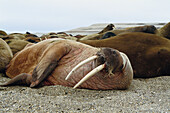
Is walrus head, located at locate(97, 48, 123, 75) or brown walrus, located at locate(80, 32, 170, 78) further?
brown walrus, located at locate(80, 32, 170, 78)

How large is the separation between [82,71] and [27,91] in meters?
0.95

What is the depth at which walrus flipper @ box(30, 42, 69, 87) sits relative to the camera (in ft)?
12.1

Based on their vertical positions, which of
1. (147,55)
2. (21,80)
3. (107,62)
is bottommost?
(21,80)

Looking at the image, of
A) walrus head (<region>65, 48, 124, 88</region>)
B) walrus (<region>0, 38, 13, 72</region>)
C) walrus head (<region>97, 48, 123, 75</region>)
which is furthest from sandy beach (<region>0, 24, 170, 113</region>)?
walrus (<region>0, 38, 13, 72</region>)

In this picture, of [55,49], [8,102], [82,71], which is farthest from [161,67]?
[8,102]

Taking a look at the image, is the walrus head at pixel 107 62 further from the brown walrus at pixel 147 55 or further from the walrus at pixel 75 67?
the brown walrus at pixel 147 55

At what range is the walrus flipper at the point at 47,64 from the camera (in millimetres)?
3684

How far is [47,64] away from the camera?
3.72 meters

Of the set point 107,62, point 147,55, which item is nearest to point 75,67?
point 107,62

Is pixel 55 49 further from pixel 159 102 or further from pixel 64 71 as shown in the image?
pixel 159 102

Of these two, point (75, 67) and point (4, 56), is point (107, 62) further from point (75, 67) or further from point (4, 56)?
point (4, 56)

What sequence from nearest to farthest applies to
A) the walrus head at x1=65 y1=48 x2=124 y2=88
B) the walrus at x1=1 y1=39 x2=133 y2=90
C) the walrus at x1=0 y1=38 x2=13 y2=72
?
the walrus head at x1=65 y1=48 x2=124 y2=88 → the walrus at x1=1 y1=39 x2=133 y2=90 → the walrus at x1=0 y1=38 x2=13 y2=72

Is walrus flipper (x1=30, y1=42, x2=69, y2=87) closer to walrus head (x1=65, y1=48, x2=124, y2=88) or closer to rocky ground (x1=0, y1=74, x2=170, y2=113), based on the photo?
rocky ground (x1=0, y1=74, x2=170, y2=113)

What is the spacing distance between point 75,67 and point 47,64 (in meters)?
0.70
